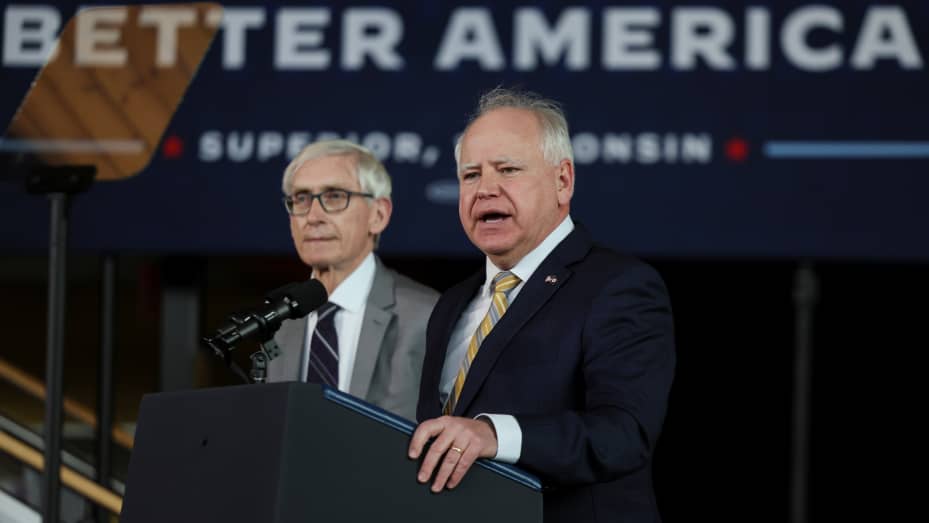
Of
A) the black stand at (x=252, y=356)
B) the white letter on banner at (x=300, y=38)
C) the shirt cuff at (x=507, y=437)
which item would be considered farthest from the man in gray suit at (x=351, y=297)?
the white letter on banner at (x=300, y=38)

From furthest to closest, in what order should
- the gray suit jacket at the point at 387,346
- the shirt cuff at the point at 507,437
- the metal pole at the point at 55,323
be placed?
the metal pole at the point at 55,323
the gray suit jacket at the point at 387,346
the shirt cuff at the point at 507,437

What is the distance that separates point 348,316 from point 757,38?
7.82ft

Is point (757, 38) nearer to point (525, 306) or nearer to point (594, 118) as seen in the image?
point (594, 118)

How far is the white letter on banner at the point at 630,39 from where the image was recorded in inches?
211

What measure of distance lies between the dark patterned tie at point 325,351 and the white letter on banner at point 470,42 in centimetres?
205

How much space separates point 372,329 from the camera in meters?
3.48

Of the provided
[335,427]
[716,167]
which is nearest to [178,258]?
[716,167]

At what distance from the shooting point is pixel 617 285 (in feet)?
8.22

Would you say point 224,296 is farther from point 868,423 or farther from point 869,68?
point 868,423

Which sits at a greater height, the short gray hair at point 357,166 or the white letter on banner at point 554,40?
the white letter on banner at point 554,40

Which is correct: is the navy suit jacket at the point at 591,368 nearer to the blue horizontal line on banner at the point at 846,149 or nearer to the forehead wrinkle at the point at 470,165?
the forehead wrinkle at the point at 470,165

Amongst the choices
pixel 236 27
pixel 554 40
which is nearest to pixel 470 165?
pixel 554 40

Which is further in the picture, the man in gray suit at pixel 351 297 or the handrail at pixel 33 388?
the handrail at pixel 33 388

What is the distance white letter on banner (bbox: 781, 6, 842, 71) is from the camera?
5.31m
